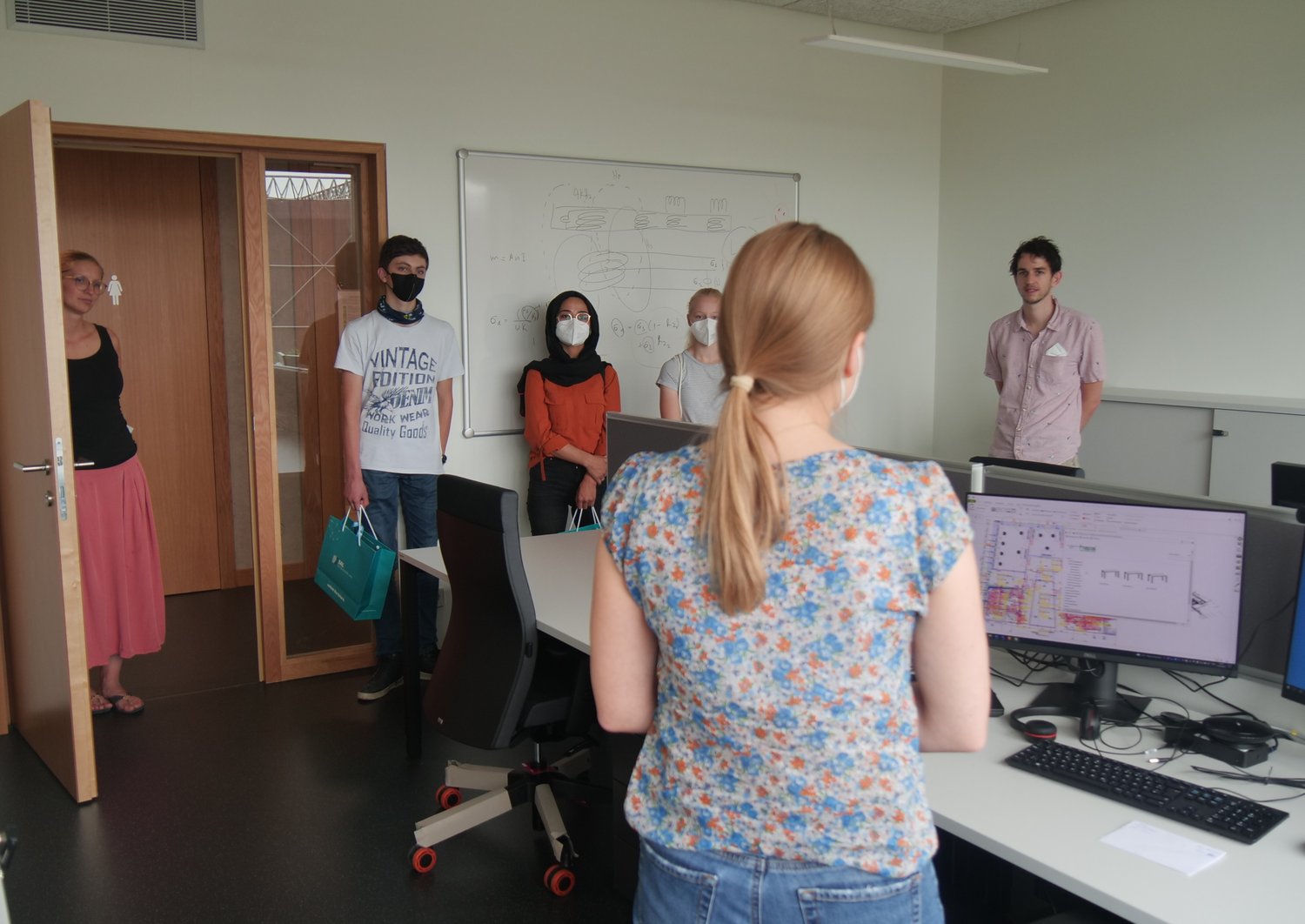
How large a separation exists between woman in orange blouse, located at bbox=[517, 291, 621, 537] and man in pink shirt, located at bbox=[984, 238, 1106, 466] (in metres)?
1.69

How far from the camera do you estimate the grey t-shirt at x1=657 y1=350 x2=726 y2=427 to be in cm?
422

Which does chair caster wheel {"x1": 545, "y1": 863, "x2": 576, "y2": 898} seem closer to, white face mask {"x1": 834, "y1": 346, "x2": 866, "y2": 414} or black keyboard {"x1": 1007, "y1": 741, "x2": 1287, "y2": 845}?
black keyboard {"x1": 1007, "y1": 741, "x2": 1287, "y2": 845}

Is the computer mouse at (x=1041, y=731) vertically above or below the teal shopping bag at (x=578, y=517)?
above

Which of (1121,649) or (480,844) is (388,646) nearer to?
(480,844)

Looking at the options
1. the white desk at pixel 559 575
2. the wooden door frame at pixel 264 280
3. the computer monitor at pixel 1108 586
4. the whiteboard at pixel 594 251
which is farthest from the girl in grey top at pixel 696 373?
the computer monitor at pixel 1108 586

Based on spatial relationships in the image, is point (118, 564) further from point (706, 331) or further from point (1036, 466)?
point (1036, 466)

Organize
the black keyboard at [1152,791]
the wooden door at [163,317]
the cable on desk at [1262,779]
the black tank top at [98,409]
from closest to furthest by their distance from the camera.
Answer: the black keyboard at [1152,791]
the cable on desk at [1262,779]
the black tank top at [98,409]
the wooden door at [163,317]

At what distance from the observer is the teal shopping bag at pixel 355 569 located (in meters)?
3.51

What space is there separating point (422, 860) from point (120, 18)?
2977mm

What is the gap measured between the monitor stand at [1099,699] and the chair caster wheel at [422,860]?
5.19ft

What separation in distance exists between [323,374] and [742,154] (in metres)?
2.23

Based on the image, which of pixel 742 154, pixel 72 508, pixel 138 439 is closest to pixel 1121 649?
pixel 72 508

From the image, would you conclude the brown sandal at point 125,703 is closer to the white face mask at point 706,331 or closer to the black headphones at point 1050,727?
the white face mask at point 706,331

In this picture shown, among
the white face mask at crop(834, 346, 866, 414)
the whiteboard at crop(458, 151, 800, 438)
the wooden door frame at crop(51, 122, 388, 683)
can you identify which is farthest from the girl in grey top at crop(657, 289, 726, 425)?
the white face mask at crop(834, 346, 866, 414)
